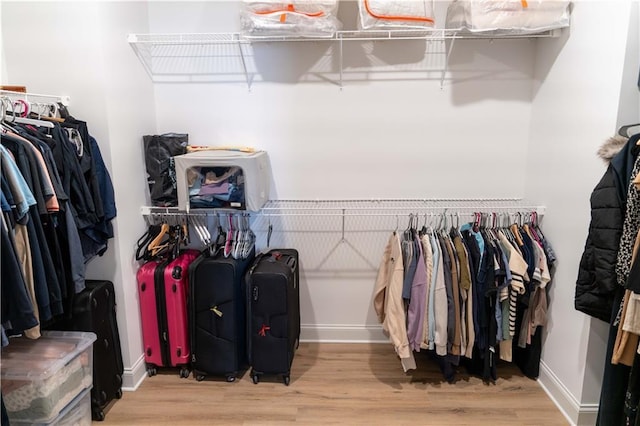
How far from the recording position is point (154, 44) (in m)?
2.56

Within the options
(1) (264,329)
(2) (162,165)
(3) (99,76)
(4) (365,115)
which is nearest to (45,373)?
(1) (264,329)

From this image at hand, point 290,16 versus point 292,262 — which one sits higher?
point 290,16

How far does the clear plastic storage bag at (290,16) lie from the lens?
7.04 feet

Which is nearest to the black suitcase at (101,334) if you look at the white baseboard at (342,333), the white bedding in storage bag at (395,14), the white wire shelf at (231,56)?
the white baseboard at (342,333)

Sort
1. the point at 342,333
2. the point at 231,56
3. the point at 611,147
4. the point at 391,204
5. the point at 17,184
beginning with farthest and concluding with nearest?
the point at 342,333 → the point at 391,204 → the point at 231,56 → the point at 611,147 → the point at 17,184

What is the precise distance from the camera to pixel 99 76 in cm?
208

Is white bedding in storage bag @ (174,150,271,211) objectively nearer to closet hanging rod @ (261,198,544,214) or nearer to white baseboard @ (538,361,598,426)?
closet hanging rod @ (261,198,544,214)

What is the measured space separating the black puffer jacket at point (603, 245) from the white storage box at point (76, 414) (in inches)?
90.8

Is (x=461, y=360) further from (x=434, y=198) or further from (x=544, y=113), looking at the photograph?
(x=544, y=113)

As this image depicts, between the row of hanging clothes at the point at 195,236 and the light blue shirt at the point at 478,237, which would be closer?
the light blue shirt at the point at 478,237

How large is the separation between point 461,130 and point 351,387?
5.50 ft

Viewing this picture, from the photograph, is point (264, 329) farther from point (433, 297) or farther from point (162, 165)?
point (162, 165)

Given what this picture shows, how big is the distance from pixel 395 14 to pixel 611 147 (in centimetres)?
119

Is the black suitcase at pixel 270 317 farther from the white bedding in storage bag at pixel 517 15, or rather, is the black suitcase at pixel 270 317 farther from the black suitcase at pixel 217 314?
the white bedding in storage bag at pixel 517 15
